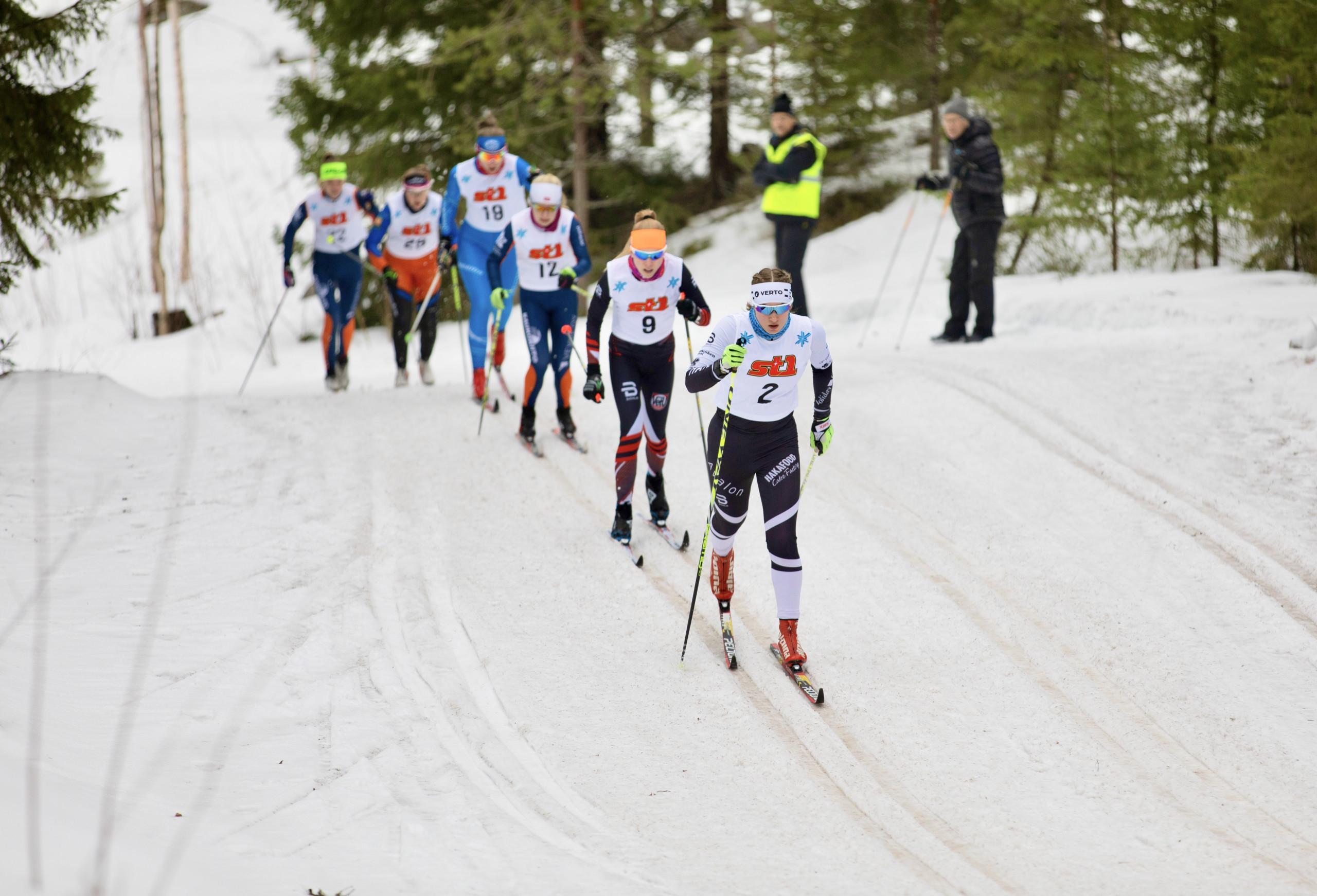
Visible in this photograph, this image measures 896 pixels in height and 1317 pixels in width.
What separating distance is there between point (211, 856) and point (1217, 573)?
21.8 feet

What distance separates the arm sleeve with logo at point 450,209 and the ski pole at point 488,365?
0.95 m

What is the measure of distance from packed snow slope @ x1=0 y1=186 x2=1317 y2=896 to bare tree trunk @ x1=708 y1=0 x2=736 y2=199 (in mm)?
8050

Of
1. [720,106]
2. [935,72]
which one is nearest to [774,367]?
[720,106]

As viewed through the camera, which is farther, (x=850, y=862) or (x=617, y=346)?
(x=617, y=346)

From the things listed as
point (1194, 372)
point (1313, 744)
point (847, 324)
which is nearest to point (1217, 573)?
point (1313, 744)

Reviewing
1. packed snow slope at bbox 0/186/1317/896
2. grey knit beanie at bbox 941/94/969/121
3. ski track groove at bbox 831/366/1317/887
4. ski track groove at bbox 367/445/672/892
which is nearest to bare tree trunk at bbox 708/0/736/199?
grey knit beanie at bbox 941/94/969/121

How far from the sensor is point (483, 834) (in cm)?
502

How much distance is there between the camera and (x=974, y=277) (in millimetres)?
12914

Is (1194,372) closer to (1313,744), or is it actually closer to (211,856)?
(1313,744)

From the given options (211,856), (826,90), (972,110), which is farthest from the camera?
(826,90)

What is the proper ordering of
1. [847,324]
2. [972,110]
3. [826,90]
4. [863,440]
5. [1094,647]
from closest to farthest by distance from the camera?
[1094,647]
[863,440]
[972,110]
[847,324]
[826,90]

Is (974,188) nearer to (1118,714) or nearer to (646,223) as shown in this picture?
(646,223)

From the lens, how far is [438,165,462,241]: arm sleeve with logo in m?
11.4

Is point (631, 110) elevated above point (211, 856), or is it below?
above
